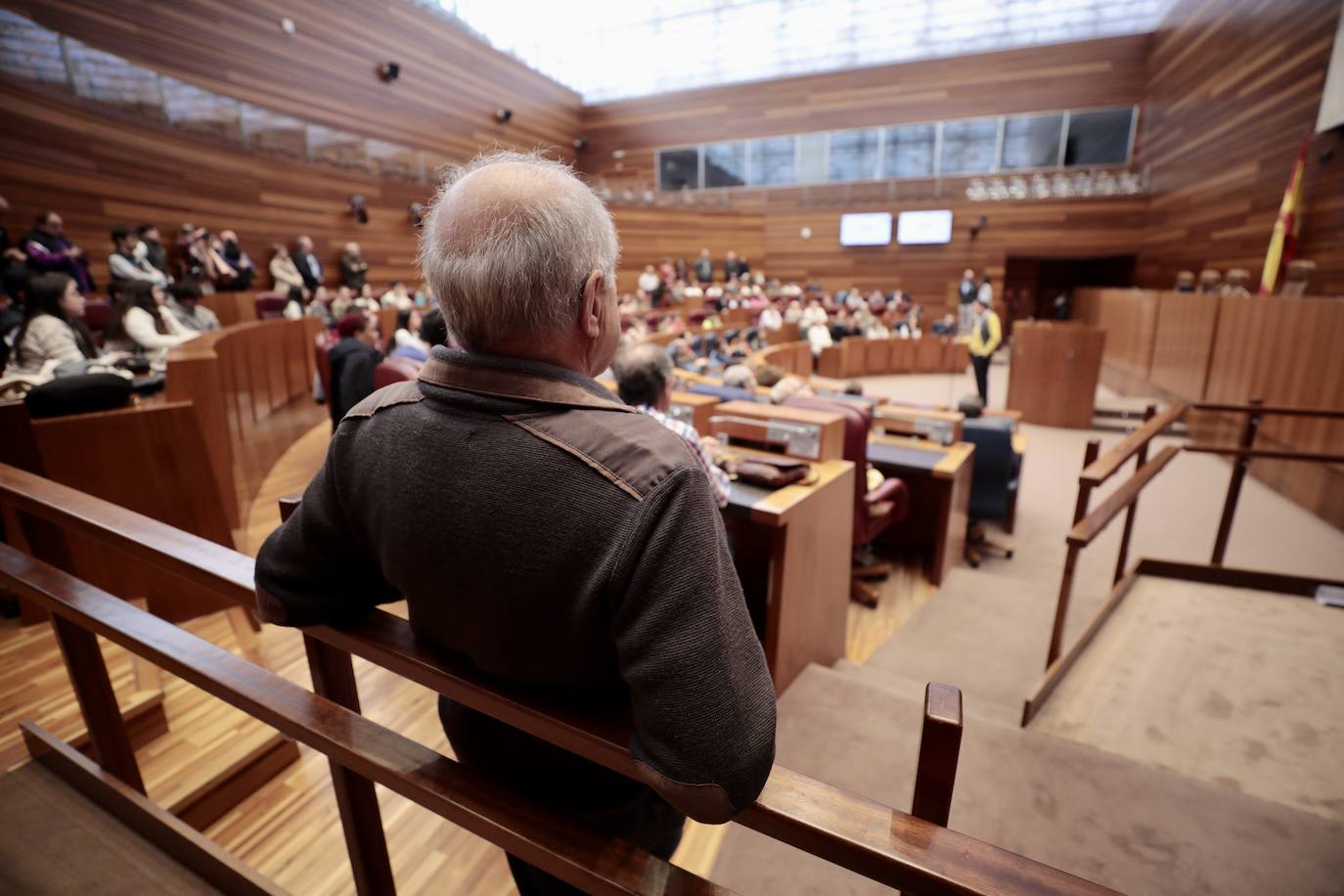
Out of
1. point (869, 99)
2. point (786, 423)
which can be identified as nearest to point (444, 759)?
point (786, 423)

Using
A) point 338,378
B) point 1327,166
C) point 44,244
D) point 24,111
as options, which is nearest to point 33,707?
point 338,378

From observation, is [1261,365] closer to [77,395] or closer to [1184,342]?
[1184,342]

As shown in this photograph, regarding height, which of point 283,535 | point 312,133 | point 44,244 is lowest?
point 283,535

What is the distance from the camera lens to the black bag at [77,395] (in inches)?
75.9

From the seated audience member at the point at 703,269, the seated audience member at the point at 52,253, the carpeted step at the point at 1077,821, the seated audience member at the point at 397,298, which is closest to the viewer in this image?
the carpeted step at the point at 1077,821

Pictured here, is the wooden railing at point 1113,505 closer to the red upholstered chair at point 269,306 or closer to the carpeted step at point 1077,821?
the carpeted step at point 1077,821

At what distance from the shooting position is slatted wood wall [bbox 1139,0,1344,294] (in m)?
6.24

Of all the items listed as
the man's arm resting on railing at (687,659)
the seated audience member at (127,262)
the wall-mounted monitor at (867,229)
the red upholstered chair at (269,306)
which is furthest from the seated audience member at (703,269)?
the man's arm resting on railing at (687,659)

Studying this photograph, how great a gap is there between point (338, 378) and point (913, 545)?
10.4 feet

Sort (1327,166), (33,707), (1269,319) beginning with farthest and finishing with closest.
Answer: (1327,166) → (1269,319) → (33,707)

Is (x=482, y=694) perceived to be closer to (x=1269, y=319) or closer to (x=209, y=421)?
(x=209, y=421)

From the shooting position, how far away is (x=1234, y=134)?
26.3ft

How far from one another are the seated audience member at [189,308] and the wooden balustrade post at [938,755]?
16.2ft

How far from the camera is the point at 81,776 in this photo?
1298 mm
